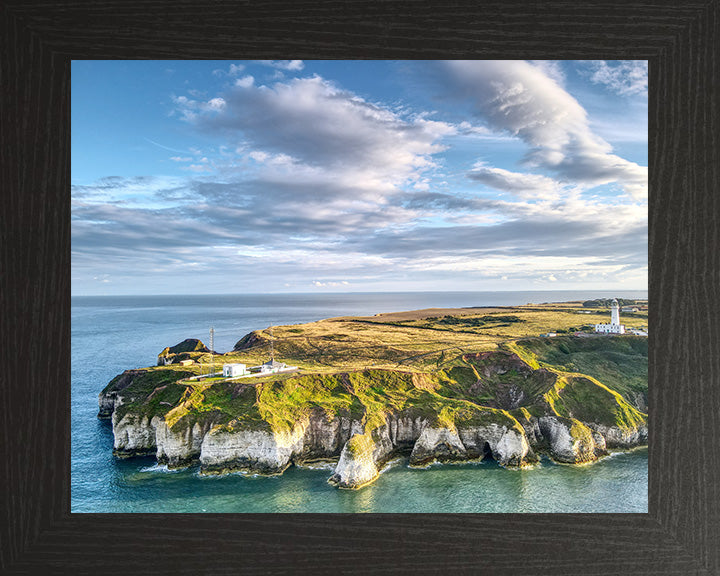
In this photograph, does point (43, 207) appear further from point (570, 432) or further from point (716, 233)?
point (570, 432)

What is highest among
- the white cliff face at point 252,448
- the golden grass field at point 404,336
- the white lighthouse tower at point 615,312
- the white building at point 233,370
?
the white lighthouse tower at point 615,312

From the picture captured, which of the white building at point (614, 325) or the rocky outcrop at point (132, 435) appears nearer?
the white building at point (614, 325)

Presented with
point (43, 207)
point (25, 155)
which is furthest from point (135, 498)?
point (25, 155)

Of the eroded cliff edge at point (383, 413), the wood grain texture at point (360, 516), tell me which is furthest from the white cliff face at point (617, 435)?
the wood grain texture at point (360, 516)

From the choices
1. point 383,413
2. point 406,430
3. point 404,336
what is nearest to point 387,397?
point 383,413

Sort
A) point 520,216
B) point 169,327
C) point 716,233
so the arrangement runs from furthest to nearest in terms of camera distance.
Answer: point 169,327
point 520,216
point 716,233

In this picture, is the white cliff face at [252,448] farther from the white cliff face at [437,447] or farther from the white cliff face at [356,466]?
the white cliff face at [437,447]

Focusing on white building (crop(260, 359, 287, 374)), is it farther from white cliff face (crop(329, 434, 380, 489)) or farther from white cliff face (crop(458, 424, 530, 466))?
white cliff face (crop(458, 424, 530, 466))
